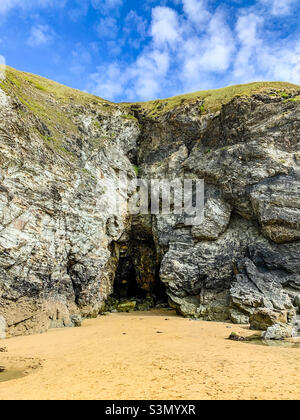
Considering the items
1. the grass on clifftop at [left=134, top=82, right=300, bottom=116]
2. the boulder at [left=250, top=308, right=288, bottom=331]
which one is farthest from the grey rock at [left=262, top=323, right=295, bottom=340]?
the grass on clifftop at [left=134, top=82, right=300, bottom=116]

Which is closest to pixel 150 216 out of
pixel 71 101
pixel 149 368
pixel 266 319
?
pixel 266 319

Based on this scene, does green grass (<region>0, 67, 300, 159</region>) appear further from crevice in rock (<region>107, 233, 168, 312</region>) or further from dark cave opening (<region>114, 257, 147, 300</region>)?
dark cave opening (<region>114, 257, 147, 300</region>)

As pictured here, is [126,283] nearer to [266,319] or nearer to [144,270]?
[144,270]

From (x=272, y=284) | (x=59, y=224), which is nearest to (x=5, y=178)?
(x=59, y=224)

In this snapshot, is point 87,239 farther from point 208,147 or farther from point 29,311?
point 208,147

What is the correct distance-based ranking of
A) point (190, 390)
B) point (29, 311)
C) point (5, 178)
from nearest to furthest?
point (190, 390)
point (29, 311)
point (5, 178)

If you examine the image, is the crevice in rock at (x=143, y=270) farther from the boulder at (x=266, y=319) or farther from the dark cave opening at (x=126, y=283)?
the boulder at (x=266, y=319)

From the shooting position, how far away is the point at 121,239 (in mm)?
26828

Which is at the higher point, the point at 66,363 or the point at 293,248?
the point at 293,248

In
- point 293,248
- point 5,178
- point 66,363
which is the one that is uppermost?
point 5,178

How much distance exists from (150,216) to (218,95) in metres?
18.2

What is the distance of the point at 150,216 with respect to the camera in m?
28.4

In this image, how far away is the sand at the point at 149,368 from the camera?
226 inches
